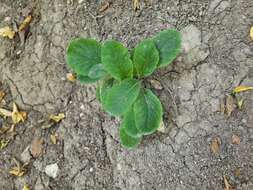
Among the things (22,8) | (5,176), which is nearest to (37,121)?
(5,176)

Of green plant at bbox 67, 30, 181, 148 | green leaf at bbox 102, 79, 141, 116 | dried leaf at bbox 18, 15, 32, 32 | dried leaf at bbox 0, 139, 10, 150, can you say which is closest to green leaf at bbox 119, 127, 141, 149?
green plant at bbox 67, 30, 181, 148

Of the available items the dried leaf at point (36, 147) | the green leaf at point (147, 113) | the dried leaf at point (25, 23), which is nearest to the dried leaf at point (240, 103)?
the green leaf at point (147, 113)

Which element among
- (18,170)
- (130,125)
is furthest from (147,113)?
(18,170)

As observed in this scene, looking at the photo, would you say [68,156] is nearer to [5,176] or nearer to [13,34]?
[5,176]

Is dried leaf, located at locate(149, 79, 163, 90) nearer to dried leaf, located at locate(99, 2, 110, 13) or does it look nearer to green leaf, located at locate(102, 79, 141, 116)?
green leaf, located at locate(102, 79, 141, 116)

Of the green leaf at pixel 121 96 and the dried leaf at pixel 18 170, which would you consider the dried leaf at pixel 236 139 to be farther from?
the dried leaf at pixel 18 170

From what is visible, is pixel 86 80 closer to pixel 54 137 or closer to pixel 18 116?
pixel 54 137
